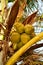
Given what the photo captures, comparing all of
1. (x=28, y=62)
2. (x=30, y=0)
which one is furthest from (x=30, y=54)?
(x=30, y=0)

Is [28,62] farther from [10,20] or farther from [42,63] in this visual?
[10,20]

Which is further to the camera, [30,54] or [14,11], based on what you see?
[30,54]

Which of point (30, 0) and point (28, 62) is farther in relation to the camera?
point (30, 0)

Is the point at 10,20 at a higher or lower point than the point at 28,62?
higher

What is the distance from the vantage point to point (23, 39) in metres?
0.69

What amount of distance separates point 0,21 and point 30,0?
1.74ft

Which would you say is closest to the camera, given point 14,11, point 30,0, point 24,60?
point 14,11

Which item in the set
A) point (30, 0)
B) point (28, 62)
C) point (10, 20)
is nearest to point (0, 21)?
point (10, 20)

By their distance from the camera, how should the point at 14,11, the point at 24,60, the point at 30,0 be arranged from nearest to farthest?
the point at 14,11, the point at 24,60, the point at 30,0

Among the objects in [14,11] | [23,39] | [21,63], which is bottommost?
[21,63]

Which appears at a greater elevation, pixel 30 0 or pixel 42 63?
pixel 30 0

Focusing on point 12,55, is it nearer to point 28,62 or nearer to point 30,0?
point 28,62

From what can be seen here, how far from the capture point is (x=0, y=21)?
0.71 m

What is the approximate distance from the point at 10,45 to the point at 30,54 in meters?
0.09
